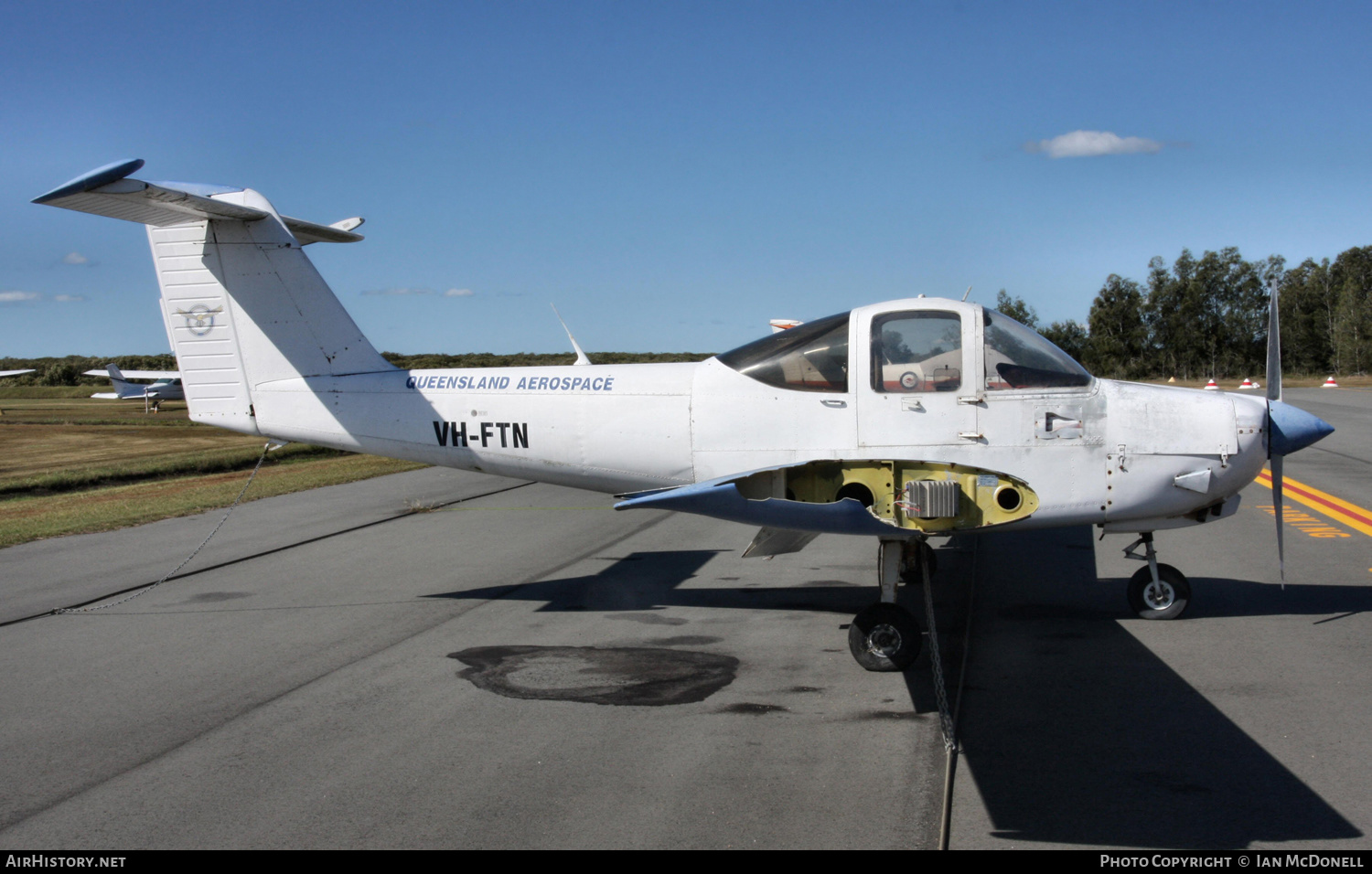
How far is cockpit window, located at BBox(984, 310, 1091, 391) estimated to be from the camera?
6738 millimetres

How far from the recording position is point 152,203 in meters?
7.41

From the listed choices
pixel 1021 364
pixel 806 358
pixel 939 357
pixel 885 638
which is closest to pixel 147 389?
pixel 806 358

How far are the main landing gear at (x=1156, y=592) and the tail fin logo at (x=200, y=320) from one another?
26.5 feet

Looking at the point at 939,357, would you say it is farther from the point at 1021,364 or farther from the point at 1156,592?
the point at 1156,592

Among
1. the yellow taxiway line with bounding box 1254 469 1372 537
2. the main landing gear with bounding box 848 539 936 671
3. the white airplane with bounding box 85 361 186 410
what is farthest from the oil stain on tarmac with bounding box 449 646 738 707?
the white airplane with bounding box 85 361 186 410

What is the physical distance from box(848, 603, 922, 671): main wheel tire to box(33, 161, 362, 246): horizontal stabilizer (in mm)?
5867

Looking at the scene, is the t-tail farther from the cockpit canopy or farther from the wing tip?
the cockpit canopy

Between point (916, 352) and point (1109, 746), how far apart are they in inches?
113

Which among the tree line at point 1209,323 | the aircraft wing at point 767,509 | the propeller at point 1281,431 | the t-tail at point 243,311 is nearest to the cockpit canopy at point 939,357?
the aircraft wing at point 767,509

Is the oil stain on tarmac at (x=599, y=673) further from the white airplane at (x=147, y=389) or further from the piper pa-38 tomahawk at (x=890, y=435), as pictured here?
the white airplane at (x=147, y=389)
